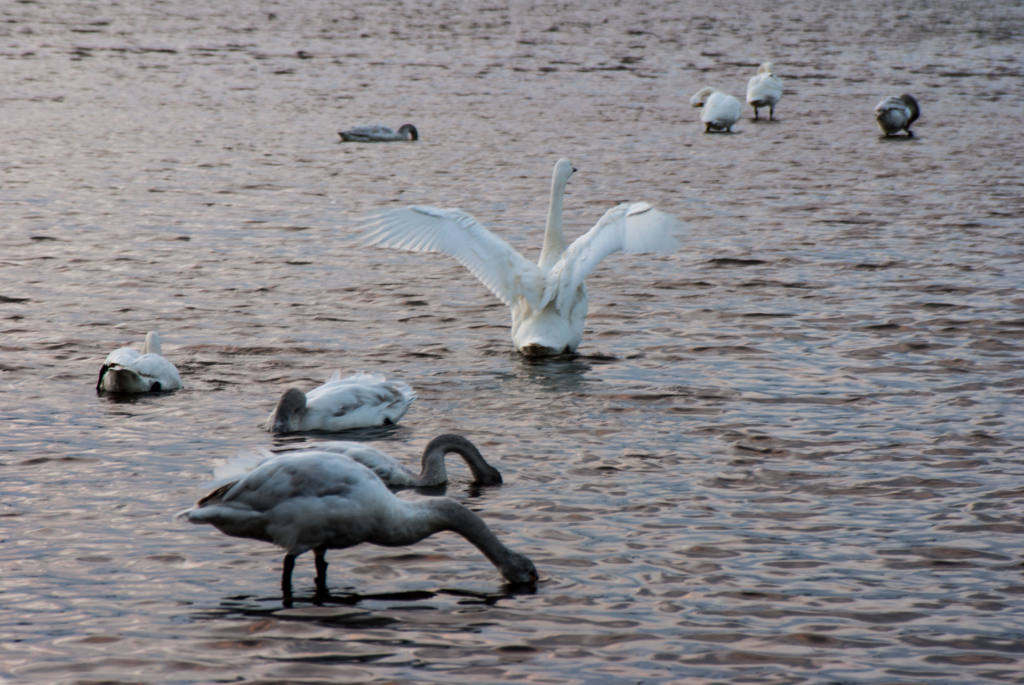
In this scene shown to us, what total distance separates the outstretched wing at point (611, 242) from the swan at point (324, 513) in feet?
16.6

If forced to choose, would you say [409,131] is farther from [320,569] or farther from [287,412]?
[320,569]

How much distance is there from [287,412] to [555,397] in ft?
7.99

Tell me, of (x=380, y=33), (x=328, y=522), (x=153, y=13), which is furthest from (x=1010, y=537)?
(x=153, y=13)

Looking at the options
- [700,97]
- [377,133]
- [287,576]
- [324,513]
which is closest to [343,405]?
[287,576]

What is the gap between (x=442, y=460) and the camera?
27.1 feet

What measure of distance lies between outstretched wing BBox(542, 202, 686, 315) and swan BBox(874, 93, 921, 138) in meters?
14.1

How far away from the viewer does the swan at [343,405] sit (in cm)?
908

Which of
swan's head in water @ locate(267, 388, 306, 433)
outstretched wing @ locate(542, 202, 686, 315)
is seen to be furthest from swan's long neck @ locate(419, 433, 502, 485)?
outstretched wing @ locate(542, 202, 686, 315)

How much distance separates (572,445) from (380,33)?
42.5 meters

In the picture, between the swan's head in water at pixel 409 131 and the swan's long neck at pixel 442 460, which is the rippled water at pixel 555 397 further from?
the swan's head in water at pixel 409 131

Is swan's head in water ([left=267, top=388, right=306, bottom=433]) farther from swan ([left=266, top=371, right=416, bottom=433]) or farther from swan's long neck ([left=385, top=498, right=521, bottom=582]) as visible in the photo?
swan's long neck ([left=385, top=498, right=521, bottom=582])

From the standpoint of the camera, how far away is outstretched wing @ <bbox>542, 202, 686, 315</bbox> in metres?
11.5

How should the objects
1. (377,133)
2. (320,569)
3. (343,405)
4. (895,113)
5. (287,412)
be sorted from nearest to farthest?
(320,569) < (287,412) < (343,405) < (895,113) < (377,133)

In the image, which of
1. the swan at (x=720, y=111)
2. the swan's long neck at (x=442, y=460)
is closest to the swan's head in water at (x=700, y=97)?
the swan at (x=720, y=111)
